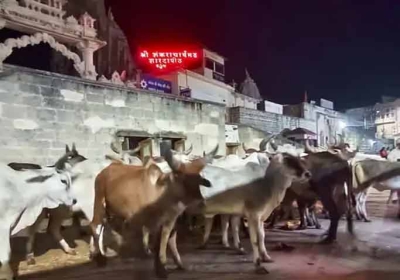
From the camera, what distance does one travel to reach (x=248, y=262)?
643 centimetres

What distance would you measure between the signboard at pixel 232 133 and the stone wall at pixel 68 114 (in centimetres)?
415

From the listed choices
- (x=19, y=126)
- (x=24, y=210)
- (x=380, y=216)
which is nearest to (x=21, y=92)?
(x=19, y=126)

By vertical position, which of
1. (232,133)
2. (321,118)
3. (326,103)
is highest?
(326,103)

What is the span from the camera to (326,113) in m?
30.8

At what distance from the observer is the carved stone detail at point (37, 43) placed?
503 inches

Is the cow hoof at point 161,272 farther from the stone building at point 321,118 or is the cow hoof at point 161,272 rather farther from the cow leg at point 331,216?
the stone building at point 321,118

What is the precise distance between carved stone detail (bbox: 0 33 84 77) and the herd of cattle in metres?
6.02

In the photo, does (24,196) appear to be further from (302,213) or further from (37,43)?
(37,43)

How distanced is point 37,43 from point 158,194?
11531 mm

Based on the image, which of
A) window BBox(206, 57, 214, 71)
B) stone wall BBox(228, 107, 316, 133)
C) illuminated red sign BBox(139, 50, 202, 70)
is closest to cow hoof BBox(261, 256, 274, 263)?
stone wall BBox(228, 107, 316, 133)

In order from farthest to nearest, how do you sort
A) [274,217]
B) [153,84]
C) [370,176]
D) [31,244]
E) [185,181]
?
1. [153,84]
2. [370,176]
3. [274,217]
4. [31,244]
5. [185,181]

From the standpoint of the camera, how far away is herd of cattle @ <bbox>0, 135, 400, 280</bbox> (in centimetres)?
582

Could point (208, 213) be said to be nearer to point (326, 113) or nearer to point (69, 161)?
point (69, 161)

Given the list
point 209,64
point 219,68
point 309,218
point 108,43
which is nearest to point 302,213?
point 309,218
